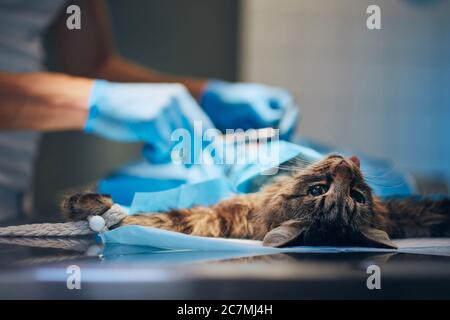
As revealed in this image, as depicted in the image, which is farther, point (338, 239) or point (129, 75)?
point (129, 75)

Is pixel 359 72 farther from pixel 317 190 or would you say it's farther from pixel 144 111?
pixel 317 190

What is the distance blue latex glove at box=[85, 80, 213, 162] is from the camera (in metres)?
0.82

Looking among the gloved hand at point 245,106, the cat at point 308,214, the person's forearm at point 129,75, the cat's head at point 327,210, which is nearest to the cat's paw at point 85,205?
the cat at point 308,214

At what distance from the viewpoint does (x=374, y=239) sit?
56 centimetres

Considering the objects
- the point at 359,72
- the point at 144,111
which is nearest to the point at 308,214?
the point at 144,111

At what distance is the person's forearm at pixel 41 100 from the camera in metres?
0.77

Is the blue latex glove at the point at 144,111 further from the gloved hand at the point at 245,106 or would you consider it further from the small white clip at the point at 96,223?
the small white clip at the point at 96,223

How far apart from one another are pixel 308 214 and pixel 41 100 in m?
0.45

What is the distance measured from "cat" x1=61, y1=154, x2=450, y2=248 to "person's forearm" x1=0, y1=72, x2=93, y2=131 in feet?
0.79

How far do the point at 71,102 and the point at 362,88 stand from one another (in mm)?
1229

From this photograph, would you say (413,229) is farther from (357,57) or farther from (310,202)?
(357,57)

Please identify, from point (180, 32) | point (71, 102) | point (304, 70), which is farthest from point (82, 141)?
point (304, 70)

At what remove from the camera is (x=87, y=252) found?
0.54 metres

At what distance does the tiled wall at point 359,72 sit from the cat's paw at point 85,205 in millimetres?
1236
